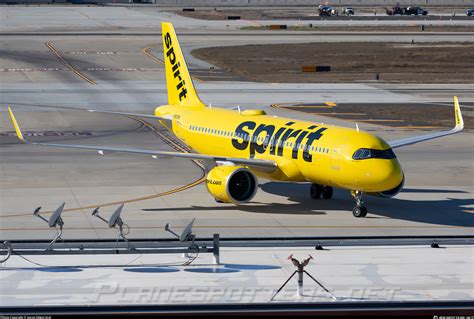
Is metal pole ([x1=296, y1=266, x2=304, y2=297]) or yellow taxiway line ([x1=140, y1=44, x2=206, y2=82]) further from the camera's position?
yellow taxiway line ([x1=140, y1=44, x2=206, y2=82])

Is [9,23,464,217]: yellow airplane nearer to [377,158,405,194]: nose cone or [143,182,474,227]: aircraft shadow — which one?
[377,158,405,194]: nose cone

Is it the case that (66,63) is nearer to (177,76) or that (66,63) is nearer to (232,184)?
(177,76)

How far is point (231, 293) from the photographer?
28.1m

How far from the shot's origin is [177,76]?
219ft

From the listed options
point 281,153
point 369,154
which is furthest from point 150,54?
point 369,154

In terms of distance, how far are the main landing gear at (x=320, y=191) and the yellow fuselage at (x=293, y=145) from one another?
2197 millimetres

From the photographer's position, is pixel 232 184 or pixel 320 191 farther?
pixel 320 191

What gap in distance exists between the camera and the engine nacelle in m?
53.8

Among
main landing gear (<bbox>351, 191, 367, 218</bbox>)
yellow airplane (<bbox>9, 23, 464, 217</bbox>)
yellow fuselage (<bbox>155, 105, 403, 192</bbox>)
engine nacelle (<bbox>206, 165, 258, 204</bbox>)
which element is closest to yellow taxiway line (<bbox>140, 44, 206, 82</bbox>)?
yellow fuselage (<bbox>155, 105, 403, 192</bbox>)

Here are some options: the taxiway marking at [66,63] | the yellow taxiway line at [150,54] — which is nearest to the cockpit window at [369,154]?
the taxiway marking at [66,63]

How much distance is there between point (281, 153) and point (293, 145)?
40.0 inches

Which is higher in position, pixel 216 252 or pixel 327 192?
pixel 216 252

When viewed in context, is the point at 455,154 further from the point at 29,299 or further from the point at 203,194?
the point at 29,299

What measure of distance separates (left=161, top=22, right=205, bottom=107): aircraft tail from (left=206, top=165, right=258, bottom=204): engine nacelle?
1199 centimetres
